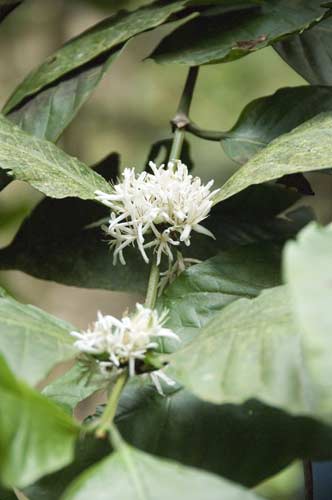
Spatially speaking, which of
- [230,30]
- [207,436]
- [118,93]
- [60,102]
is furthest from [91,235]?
[118,93]

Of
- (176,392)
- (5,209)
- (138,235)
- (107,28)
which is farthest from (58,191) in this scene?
(5,209)

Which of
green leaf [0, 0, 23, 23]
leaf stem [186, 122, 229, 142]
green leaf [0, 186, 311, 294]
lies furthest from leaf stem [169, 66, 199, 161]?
green leaf [0, 0, 23, 23]

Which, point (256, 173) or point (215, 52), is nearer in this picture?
point (256, 173)

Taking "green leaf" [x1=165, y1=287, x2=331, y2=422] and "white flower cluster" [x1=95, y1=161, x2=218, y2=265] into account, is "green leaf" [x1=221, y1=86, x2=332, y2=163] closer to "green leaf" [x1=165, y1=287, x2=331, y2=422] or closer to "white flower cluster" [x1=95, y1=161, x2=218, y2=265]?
"white flower cluster" [x1=95, y1=161, x2=218, y2=265]

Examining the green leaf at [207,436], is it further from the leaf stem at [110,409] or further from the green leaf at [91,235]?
the green leaf at [91,235]

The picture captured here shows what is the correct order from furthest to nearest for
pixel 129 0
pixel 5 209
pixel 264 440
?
pixel 129 0, pixel 5 209, pixel 264 440

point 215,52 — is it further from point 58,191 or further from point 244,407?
point 244,407

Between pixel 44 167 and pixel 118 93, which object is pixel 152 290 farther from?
pixel 118 93
